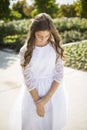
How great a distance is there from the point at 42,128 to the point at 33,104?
1.02 feet

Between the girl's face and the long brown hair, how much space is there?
0.03 m

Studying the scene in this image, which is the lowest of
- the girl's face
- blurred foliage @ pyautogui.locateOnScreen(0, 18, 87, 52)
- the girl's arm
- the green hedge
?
blurred foliage @ pyautogui.locateOnScreen(0, 18, 87, 52)

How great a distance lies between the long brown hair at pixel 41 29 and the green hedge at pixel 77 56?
179 inches

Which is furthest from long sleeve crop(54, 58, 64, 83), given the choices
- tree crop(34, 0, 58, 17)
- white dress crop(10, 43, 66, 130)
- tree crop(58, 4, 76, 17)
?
tree crop(58, 4, 76, 17)

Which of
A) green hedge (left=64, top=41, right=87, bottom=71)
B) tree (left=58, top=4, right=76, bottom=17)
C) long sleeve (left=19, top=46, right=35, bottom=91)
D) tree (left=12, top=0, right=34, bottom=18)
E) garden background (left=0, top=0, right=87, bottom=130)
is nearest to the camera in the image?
long sleeve (left=19, top=46, right=35, bottom=91)

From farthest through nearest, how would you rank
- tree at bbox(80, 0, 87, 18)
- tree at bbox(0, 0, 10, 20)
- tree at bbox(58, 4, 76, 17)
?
tree at bbox(58, 4, 76, 17)
tree at bbox(80, 0, 87, 18)
tree at bbox(0, 0, 10, 20)

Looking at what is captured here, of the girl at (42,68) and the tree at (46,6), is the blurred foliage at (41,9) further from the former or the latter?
the girl at (42,68)

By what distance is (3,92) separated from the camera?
19.7ft

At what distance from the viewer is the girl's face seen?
9.35ft

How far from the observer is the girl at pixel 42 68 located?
288 cm

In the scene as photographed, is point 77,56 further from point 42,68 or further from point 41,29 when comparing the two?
point 41,29

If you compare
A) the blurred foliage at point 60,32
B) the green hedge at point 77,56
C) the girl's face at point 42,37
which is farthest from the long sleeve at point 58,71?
the blurred foliage at point 60,32

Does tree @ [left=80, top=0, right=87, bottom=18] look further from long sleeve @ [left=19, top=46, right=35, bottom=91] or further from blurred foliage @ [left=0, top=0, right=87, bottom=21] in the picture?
long sleeve @ [left=19, top=46, right=35, bottom=91]

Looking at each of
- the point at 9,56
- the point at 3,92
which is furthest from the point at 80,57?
the point at 3,92
